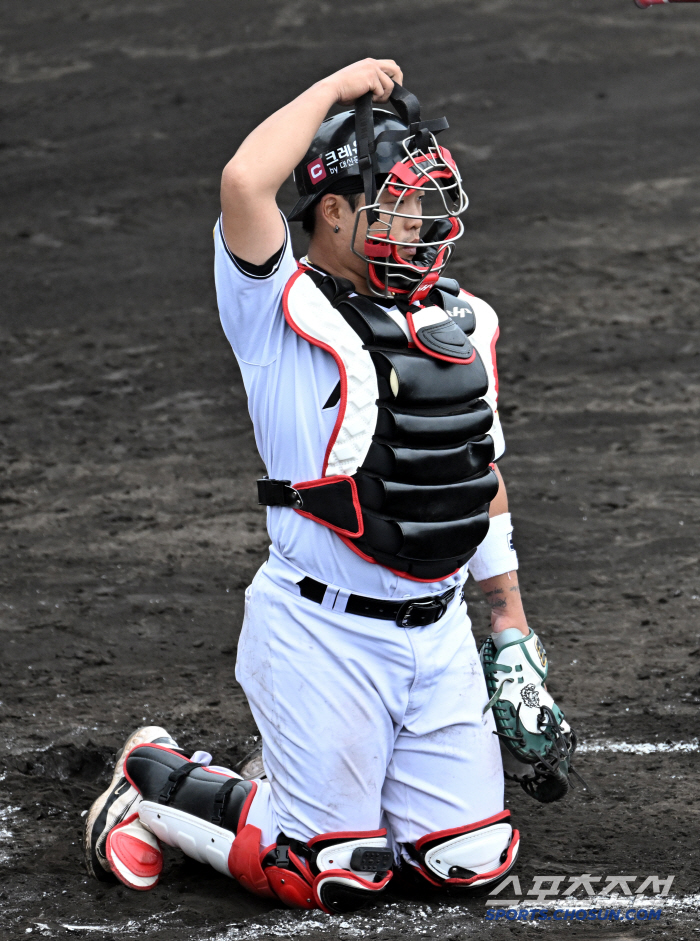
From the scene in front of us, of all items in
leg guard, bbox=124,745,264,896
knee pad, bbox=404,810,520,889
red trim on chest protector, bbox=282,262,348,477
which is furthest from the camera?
leg guard, bbox=124,745,264,896

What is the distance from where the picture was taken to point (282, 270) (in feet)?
10.2

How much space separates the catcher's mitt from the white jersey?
0.41 m

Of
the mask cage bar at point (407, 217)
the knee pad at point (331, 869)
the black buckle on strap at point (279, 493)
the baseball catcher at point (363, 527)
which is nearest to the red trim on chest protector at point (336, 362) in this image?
the baseball catcher at point (363, 527)

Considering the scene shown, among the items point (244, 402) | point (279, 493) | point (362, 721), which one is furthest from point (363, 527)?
point (244, 402)

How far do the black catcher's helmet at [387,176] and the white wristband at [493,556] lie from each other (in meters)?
0.73

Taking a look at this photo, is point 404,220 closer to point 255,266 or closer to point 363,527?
point 255,266

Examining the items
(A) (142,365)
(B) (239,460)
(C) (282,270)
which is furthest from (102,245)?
(C) (282,270)

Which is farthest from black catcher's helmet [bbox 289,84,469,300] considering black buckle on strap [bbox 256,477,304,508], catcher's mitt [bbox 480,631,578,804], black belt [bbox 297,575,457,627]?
catcher's mitt [bbox 480,631,578,804]

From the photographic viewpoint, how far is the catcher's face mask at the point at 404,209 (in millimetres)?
3123

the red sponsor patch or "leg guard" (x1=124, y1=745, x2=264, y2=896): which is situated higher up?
the red sponsor patch

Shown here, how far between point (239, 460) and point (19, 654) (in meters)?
2.17

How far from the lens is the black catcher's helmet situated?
10.3ft

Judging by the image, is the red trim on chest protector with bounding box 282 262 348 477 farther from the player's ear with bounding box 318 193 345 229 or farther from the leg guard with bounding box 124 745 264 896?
the leg guard with bounding box 124 745 264 896

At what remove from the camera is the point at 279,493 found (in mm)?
3211
